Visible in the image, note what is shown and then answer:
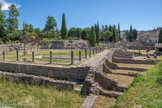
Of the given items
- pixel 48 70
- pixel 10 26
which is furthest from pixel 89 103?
pixel 10 26

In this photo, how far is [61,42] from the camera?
150 feet

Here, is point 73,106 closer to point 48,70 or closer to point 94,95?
point 94,95

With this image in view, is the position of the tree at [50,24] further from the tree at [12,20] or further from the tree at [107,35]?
the tree at [107,35]

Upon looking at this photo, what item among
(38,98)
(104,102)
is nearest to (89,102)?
(104,102)

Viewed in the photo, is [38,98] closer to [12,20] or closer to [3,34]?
[3,34]

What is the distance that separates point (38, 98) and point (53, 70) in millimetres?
4526

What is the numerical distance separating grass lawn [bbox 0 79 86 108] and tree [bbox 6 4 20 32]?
171 feet

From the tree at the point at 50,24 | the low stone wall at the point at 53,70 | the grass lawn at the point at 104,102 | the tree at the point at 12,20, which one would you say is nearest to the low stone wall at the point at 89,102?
the grass lawn at the point at 104,102

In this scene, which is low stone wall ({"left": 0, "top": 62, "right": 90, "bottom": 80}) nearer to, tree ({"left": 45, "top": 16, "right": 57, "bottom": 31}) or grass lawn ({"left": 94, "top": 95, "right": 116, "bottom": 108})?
grass lawn ({"left": 94, "top": 95, "right": 116, "bottom": 108})

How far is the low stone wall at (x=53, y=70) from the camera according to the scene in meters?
10.6

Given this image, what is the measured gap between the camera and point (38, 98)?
6930 millimetres

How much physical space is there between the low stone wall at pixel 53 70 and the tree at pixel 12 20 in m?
46.6

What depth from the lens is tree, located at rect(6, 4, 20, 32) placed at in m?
51.9

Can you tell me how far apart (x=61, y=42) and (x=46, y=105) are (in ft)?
133
